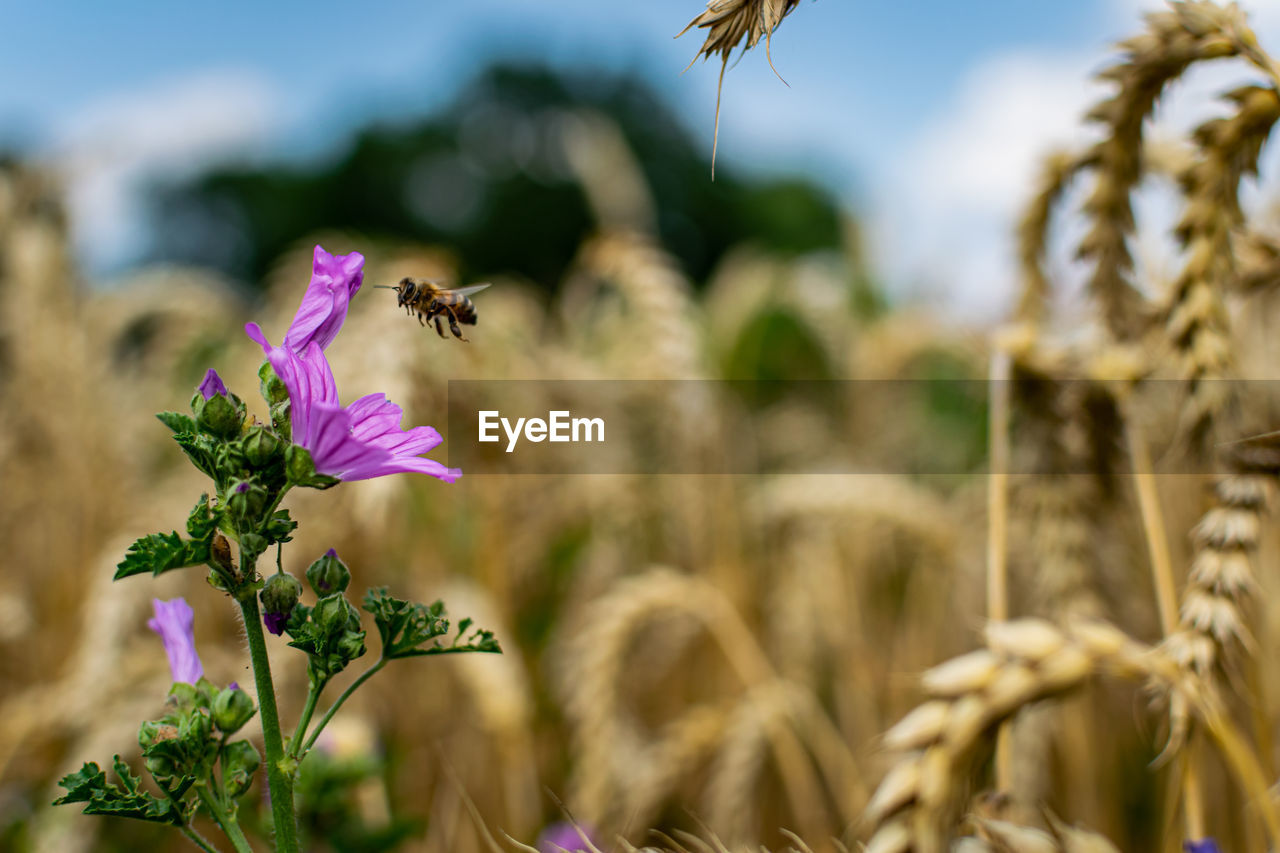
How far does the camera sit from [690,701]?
9.53ft

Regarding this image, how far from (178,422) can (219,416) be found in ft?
0.20

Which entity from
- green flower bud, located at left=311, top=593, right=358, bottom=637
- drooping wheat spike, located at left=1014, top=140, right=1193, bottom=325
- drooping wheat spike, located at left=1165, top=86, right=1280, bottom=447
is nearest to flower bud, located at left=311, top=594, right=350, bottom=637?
green flower bud, located at left=311, top=593, right=358, bottom=637

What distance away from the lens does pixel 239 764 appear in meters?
0.70

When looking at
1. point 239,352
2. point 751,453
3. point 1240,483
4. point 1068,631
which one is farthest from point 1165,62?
point 239,352

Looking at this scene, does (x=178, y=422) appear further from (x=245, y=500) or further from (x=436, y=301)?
(x=436, y=301)

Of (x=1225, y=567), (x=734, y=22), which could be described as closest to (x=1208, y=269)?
(x=1225, y=567)

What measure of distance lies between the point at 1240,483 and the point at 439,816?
5.53ft

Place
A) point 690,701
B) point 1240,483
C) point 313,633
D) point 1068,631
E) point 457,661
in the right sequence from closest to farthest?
point 313,633 < point 1068,631 < point 1240,483 < point 457,661 < point 690,701

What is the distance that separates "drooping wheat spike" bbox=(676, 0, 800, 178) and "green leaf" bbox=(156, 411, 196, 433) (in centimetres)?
43

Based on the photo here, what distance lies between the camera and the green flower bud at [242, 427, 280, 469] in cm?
64

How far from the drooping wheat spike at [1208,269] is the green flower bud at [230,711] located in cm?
100

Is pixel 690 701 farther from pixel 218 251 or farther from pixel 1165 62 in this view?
pixel 218 251

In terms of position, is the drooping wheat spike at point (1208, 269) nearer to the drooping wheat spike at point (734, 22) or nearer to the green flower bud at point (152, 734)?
A: the drooping wheat spike at point (734, 22)

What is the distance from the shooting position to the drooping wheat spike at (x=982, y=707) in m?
0.72
